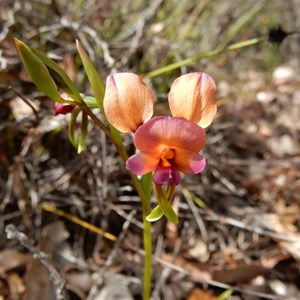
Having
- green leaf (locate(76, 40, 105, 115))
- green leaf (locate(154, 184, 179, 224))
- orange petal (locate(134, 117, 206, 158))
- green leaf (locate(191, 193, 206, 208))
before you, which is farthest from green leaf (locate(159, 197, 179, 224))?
→ green leaf (locate(191, 193, 206, 208))

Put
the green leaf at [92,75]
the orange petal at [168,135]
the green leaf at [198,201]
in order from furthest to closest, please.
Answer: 1. the green leaf at [198,201]
2. the green leaf at [92,75]
3. the orange petal at [168,135]

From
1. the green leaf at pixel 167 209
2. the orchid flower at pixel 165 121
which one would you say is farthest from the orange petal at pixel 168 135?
the green leaf at pixel 167 209

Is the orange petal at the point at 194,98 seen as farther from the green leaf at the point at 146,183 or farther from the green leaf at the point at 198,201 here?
the green leaf at the point at 198,201

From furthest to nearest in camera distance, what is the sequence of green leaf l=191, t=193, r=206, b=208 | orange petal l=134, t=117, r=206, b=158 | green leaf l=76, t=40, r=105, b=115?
green leaf l=191, t=193, r=206, b=208
green leaf l=76, t=40, r=105, b=115
orange petal l=134, t=117, r=206, b=158

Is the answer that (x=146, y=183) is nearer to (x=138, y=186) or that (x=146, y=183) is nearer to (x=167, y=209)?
(x=138, y=186)

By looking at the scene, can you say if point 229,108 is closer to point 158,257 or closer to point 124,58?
point 124,58

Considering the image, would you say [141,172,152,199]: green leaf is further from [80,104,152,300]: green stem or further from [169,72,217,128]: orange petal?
[169,72,217,128]: orange petal

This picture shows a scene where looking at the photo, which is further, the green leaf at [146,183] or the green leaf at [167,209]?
the green leaf at [146,183]
